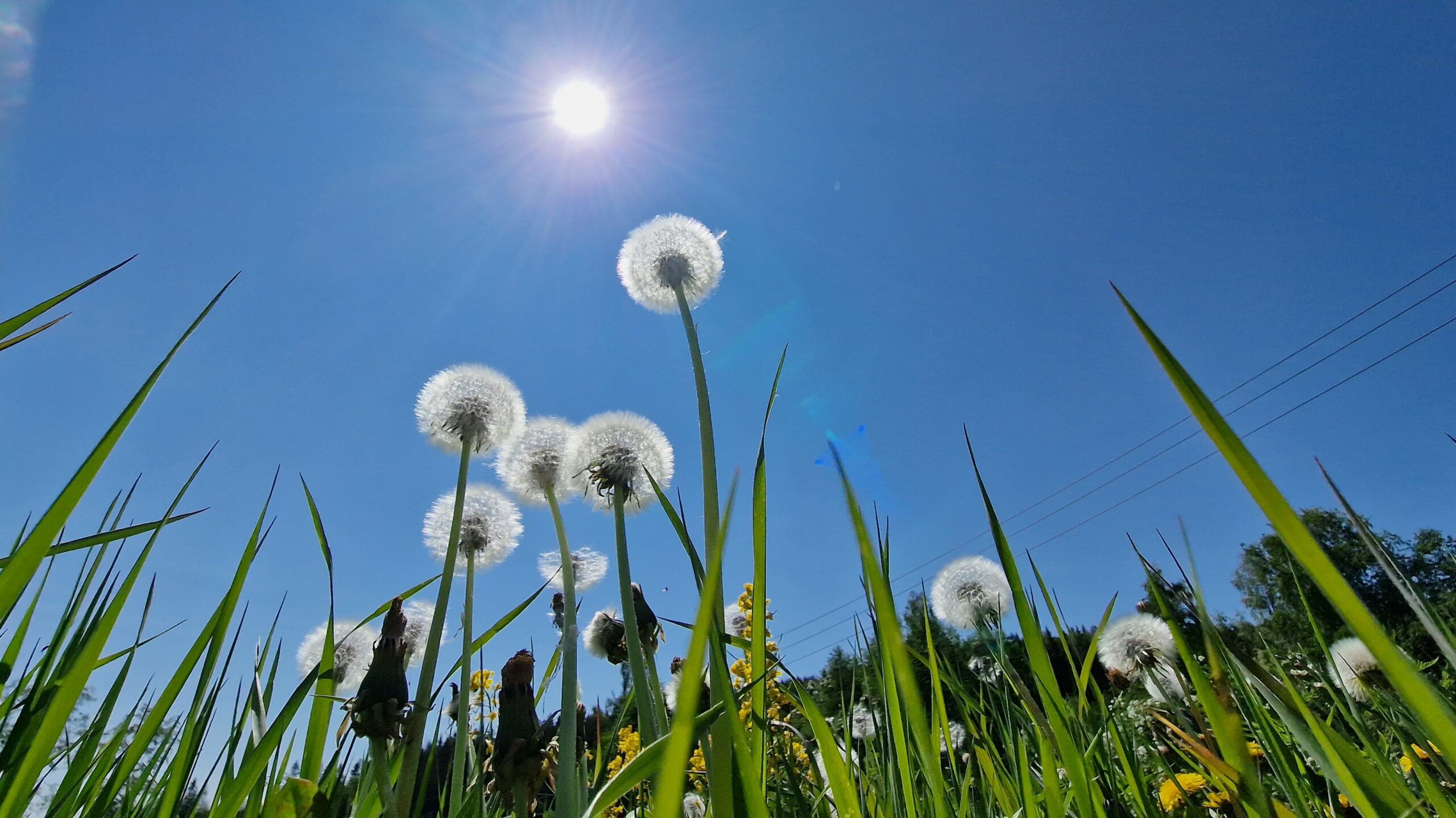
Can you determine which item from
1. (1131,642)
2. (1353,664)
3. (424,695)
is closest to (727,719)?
(424,695)

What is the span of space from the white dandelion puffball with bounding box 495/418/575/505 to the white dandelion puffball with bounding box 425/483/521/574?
0.56 ft

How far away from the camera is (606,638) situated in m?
3.26

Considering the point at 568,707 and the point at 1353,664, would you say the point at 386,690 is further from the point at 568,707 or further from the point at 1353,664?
the point at 1353,664

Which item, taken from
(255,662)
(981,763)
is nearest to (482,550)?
(255,662)

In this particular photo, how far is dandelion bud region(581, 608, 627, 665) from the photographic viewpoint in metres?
3.04

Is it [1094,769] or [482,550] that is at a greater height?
[482,550]

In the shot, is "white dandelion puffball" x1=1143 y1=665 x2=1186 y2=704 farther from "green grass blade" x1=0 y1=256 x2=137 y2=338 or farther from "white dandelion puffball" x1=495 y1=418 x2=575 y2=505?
"green grass blade" x1=0 y1=256 x2=137 y2=338

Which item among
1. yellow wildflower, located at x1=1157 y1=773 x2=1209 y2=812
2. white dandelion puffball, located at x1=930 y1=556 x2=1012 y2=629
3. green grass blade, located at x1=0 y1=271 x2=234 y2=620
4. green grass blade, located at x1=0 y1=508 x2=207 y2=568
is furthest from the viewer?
white dandelion puffball, located at x1=930 y1=556 x2=1012 y2=629

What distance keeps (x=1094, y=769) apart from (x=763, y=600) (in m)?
0.96

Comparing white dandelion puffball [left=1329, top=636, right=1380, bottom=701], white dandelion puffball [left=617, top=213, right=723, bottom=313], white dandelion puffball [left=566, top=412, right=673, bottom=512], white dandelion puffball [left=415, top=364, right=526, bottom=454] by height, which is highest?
white dandelion puffball [left=617, top=213, right=723, bottom=313]

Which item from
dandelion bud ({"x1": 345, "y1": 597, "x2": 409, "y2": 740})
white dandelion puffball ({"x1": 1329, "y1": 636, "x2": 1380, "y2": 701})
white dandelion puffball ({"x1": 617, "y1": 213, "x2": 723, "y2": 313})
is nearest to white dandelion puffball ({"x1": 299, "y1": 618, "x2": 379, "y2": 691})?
dandelion bud ({"x1": 345, "y1": 597, "x2": 409, "y2": 740})

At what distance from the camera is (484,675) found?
405 cm

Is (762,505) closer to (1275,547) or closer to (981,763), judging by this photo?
(981,763)

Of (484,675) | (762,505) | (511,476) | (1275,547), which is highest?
(1275,547)
